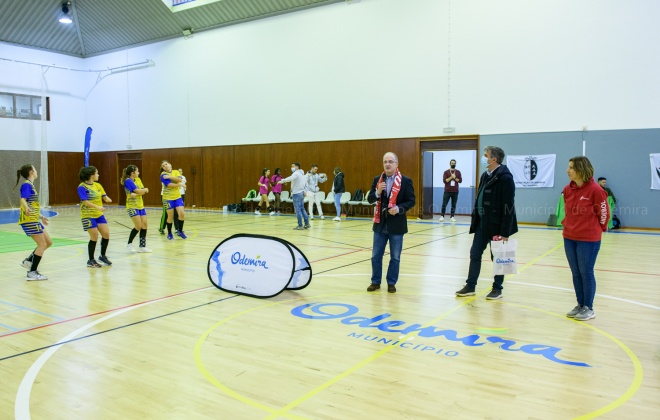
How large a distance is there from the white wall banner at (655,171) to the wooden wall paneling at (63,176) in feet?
86.8

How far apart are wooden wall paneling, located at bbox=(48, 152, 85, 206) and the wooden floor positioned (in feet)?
67.0

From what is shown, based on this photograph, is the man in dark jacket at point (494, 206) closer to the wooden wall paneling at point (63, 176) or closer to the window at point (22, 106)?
the window at point (22, 106)

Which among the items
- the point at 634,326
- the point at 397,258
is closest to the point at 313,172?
the point at 397,258

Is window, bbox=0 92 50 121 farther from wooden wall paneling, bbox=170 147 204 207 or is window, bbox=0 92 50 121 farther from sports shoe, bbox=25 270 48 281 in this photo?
sports shoe, bbox=25 270 48 281

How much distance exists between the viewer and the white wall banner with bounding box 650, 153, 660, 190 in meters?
13.6

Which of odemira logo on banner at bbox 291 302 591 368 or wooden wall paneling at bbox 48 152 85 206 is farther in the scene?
wooden wall paneling at bbox 48 152 85 206

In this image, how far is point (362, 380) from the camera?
3746 millimetres

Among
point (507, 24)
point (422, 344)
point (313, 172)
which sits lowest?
point (422, 344)

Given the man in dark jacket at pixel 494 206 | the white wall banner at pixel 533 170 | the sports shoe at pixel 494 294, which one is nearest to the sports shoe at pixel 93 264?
the man in dark jacket at pixel 494 206

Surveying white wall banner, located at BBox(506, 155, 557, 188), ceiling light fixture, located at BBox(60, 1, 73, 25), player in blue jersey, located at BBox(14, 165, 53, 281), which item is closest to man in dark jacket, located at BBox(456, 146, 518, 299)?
player in blue jersey, located at BBox(14, 165, 53, 281)

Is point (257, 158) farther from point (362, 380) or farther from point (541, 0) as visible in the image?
point (362, 380)

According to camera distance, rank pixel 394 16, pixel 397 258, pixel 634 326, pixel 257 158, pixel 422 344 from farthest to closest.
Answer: pixel 257 158 < pixel 394 16 < pixel 397 258 < pixel 634 326 < pixel 422 344

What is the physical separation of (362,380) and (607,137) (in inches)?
528

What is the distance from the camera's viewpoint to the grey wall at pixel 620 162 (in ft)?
45.2
